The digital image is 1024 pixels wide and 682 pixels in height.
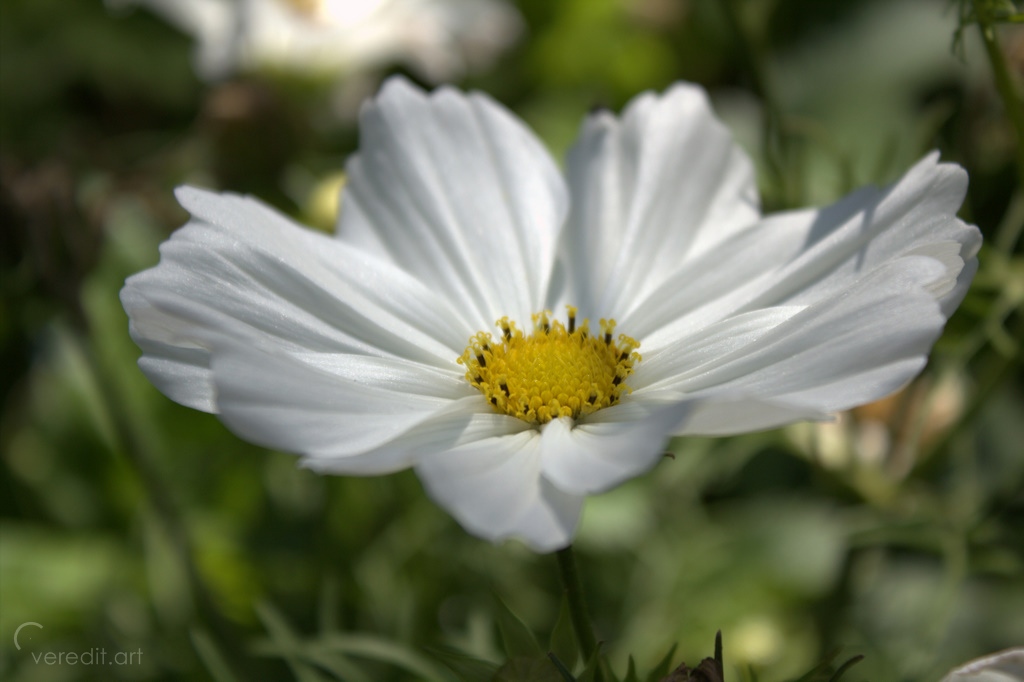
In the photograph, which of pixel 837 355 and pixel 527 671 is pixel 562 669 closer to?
pixel 527 671

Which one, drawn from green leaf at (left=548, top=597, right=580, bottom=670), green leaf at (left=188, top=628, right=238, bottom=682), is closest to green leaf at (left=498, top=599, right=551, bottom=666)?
green leaf at (left=548, top=597, right=580, bottom=670)

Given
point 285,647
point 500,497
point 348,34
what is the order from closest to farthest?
point 500,497
point 285,647
point 348,34

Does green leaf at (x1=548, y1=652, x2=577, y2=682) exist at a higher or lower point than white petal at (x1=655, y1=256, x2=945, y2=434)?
→ lower

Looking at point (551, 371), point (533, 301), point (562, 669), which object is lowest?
point (562, 669)

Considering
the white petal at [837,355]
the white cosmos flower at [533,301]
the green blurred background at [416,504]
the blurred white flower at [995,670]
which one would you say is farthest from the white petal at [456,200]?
the blurred white flower at [995,670]

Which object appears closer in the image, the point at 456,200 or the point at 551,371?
the point at 551,371

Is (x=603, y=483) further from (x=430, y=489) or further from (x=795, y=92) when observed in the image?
(x=795, y=92)

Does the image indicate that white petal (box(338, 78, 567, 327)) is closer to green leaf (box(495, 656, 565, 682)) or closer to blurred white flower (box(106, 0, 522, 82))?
green leaf (box(495, 656, 565, 682))

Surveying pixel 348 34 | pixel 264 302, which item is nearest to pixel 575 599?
pixel 264 302
